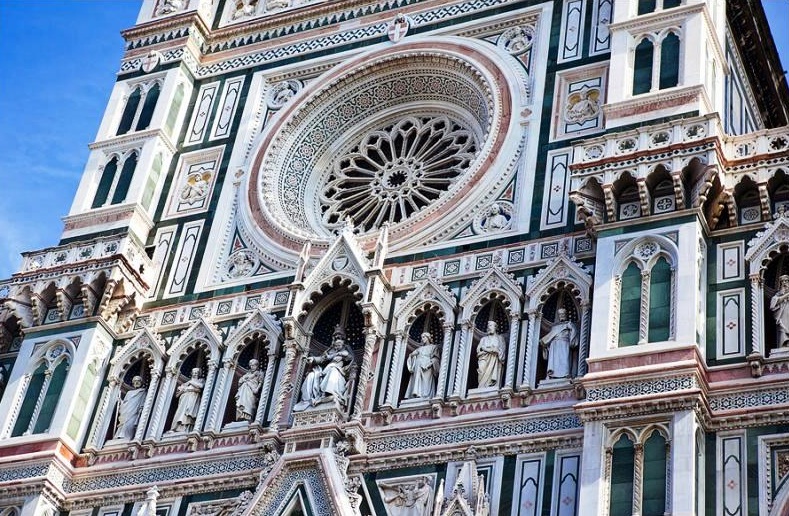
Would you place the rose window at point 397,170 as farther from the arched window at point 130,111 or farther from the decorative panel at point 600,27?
the arched window at point 130,111

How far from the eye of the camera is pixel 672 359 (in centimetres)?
1744

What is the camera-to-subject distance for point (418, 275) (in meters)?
20.7

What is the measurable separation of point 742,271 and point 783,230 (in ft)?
2.24

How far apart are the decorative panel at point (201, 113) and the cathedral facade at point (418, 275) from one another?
7cm

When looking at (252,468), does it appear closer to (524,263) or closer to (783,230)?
(524,263)

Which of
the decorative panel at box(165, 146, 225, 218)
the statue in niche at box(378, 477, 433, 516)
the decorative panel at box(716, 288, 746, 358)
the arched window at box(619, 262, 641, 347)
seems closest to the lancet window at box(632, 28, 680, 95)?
the arched window at box(619, 262, 641, 347)

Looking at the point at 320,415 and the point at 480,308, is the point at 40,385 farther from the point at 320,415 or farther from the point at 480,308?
the point at 480,308

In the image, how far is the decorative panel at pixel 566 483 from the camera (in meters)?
17.4

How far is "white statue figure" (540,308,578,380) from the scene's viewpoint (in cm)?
1864

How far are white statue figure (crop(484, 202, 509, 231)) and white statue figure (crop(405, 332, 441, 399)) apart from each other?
181 centimetres

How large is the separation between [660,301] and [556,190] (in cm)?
298

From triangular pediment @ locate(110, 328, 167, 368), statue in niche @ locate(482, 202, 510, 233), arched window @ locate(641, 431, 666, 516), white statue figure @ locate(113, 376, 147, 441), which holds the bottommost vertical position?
arched window @ locate(641, 431, 666, 516)

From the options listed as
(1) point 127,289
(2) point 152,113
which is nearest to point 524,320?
(1) point 127,289

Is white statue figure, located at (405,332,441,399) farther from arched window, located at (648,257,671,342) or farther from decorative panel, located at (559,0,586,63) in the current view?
decorative panel, located at (559,0,586,63)
